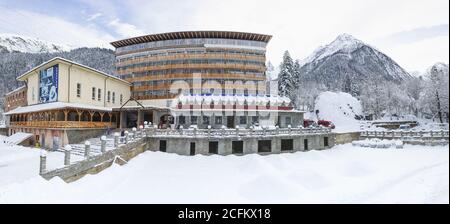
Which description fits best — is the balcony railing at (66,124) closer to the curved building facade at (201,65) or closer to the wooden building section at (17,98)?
the wooden building section at (17,98)

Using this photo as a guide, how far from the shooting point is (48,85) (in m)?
31.2

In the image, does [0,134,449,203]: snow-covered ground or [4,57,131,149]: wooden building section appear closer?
[0,134,449,203]: snow-covered ground

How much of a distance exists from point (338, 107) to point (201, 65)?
4349 cm

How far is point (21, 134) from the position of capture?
32.0 m

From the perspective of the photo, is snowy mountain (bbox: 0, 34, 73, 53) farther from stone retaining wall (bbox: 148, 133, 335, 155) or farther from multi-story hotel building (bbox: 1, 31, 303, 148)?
Result: stone retaining wall (bbox: 148, 133, 335, 155)

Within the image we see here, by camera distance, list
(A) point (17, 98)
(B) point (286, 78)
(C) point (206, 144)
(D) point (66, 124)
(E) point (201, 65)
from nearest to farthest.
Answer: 1. (D) point (66, 124)
2. (C) point (206, 144)
3. (A) point (17, 98)
4. (E) point (201, 65)
5. (B) point (286, 78)

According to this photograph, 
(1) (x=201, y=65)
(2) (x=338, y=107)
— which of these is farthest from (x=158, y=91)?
(2) (x=338, y=107)

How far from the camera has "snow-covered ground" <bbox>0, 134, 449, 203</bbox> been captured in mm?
13141

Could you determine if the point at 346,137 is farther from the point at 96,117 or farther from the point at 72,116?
the point at 72,116

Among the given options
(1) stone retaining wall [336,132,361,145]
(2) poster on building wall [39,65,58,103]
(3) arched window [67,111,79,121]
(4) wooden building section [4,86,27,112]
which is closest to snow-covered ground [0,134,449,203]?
(3) arched window [67,111,79,121]

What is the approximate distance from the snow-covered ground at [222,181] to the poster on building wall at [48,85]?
724 cm

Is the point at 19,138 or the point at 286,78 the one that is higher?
the point at 286,78

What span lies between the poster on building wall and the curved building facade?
81.5ft

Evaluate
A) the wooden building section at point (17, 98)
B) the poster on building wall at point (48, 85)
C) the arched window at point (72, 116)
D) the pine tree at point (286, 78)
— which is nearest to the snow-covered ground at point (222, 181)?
the arched window at point (72, 116)
